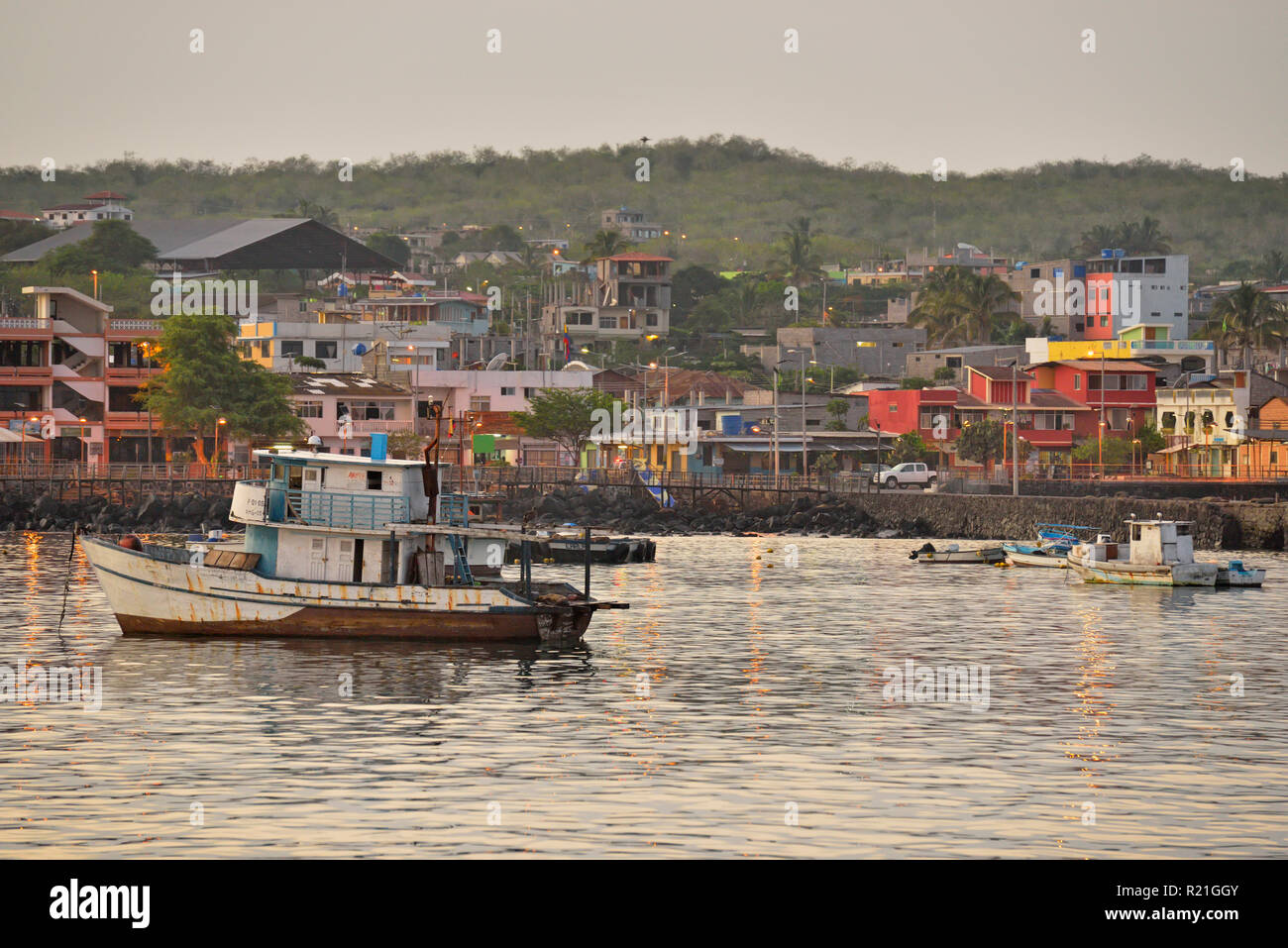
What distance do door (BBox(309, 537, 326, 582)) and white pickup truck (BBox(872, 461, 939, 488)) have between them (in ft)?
245

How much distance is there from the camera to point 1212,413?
11675cm

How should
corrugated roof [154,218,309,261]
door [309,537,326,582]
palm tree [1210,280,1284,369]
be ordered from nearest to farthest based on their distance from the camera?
door [309,537,326,582], palm tree [1210,280,1284,369], corrugated roof [154,218,309,261]

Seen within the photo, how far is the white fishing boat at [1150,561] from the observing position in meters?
67.7

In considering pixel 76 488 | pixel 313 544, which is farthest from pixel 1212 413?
pixel 313 544

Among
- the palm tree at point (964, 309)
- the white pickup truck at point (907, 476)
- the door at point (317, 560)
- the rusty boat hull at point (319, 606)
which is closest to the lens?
the rusty boat hull at point (319, 606)

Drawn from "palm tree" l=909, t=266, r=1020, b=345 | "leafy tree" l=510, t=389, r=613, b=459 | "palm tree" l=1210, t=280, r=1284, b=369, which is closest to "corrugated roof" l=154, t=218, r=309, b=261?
"leafy tree" l=510, t=389, r=613, b=459

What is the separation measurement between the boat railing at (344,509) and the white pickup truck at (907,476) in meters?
74.0

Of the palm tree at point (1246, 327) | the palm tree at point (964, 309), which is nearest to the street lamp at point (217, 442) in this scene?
the palm tree at point (964, 309)

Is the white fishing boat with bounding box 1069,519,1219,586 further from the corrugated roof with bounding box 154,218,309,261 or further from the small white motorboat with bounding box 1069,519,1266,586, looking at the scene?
the corrugated roof with bounding box 154,218,309,261

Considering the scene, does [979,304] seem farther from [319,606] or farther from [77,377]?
[319,606]

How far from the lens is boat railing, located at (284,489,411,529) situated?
43906mm

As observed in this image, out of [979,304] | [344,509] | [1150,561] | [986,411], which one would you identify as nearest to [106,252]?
[979,304]

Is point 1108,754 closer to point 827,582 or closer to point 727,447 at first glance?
point 827,582

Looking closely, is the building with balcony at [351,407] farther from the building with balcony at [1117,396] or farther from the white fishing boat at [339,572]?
the white fishing boat at [339,572]
